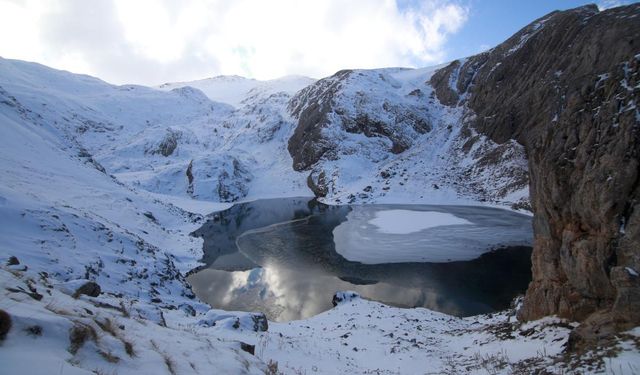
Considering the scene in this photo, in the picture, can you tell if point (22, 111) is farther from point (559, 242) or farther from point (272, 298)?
point (559, 242)

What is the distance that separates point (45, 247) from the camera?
14789mm

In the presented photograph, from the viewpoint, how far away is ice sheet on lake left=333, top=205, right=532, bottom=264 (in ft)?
97.5

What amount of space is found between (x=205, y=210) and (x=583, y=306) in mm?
54194

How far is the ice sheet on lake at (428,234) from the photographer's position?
97.5 ft

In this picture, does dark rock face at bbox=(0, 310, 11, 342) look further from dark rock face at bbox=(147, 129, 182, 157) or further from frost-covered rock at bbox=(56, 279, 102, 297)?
dark rock face at bbox=(147, 129, 182, 157)

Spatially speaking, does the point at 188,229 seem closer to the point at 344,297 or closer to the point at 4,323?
the point at 344,297

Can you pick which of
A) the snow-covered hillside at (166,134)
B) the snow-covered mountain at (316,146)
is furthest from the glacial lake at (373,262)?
the snow-covered hillside at (166,134)

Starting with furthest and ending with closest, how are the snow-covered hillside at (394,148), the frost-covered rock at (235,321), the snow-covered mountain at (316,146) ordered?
→ the snow-covered mountain at (316,146) → the snow-covered hillside at (394,148) → the frost-covered rock at (235,321)

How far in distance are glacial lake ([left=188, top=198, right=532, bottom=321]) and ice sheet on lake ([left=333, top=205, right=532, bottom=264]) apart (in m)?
0.09

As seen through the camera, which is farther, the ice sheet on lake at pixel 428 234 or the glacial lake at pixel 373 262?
the ice sheet on lake at pixel 428 234

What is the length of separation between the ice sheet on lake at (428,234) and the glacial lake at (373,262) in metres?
0.09

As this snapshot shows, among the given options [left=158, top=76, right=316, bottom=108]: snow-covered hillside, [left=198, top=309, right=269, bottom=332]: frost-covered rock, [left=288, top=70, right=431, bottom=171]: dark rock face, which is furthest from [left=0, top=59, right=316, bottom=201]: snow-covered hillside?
[left=198, top=309, right=269, bottom=332]: frost-covered rock

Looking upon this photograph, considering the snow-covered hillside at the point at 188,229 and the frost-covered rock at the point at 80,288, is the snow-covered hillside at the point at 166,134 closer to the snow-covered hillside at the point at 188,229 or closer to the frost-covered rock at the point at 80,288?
the snow-covered hillside at the point at 188,229

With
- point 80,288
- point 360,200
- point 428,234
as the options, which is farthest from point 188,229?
point 80,288
